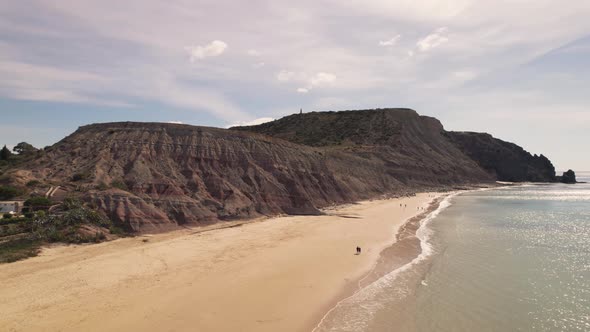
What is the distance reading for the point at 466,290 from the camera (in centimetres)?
1934

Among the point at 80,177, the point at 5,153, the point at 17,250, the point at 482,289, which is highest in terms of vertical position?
the point at 5,153

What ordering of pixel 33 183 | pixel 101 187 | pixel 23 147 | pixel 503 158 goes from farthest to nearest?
pixel 503 158, pixel 23 147, pixel 101 187, pixel 33 183

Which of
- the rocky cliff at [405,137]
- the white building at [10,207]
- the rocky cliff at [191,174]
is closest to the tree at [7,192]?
the white building at [10,207]

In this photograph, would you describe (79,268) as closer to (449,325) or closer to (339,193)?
(449,325)

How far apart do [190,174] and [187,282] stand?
76.3 ft

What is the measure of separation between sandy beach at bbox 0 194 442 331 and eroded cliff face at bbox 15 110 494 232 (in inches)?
192

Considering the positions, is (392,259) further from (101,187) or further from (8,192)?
(8,192)

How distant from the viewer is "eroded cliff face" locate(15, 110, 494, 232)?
34062 mm

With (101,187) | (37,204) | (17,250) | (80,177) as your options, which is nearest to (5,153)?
(80,177)

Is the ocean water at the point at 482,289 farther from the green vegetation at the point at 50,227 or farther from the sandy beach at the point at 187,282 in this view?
the green vegetation at the point at 50,227

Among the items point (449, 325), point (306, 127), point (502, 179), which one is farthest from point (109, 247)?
point (502, 179)

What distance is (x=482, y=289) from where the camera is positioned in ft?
64.1

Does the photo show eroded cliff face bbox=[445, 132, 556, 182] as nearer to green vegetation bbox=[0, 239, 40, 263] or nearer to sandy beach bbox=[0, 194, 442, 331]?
sandy beach bbox=[0, 194, 442, 331]

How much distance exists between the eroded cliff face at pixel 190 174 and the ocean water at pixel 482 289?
61.9 feet
